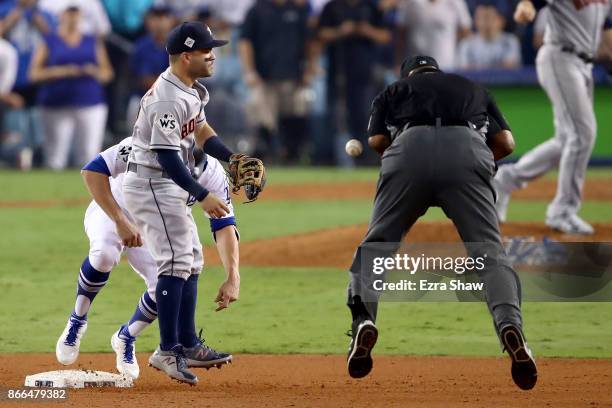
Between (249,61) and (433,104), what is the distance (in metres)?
13.6

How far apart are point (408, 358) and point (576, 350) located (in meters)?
1.08

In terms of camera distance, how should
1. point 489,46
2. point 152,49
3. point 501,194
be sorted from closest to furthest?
1. point 501,194
2. point 489,46
3. point 152,49

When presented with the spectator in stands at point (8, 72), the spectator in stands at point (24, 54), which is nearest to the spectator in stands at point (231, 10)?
the spectator in stands at point (24, 54)

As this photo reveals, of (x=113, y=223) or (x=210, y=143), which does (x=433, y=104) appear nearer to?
(x=210, y=143)

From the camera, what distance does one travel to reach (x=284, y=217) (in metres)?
15.4

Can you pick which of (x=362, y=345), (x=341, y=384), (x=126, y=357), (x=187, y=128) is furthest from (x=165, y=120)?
(x=341, y=384)

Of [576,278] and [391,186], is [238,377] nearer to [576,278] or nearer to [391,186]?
[391,186]

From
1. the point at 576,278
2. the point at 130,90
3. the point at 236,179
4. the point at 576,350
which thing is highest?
the point at 236,179

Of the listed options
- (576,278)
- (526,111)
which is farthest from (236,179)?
(526,111)

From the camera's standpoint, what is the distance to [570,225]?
38.9ft

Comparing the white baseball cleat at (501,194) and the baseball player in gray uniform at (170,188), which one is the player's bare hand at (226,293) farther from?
the white baseball cleat at (501,194)

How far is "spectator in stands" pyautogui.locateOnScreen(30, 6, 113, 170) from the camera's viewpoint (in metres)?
20.1

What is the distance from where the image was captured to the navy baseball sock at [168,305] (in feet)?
21.7

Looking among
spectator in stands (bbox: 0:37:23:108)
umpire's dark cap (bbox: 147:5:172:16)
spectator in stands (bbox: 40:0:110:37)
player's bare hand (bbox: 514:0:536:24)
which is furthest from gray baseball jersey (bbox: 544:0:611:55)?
spectator in stands (bbox: 0:37:23:108)
